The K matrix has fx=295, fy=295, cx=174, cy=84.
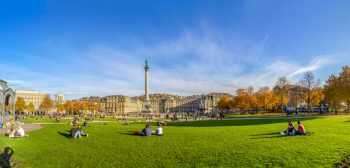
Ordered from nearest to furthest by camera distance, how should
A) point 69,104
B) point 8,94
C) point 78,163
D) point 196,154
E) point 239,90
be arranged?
point 78,163, point 196,154, point 8,94, point 239,90, point 69,104

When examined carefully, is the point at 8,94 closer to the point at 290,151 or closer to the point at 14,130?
the point at 14,130

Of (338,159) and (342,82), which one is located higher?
(342,82)

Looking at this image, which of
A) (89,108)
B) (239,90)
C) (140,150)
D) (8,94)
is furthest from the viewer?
(89,108)

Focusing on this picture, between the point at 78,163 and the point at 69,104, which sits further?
the point at 69,104

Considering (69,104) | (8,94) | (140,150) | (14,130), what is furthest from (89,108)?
(140,150)

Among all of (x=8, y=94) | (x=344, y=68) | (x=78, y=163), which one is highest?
(x=344, y=68)

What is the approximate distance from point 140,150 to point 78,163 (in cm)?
401

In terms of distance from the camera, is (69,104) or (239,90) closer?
(239,90)

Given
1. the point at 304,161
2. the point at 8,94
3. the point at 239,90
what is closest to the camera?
the point at 304,161

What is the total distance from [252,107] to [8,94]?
80219 millimetres

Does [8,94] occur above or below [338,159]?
above

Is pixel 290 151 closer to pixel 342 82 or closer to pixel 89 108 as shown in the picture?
pixel 342 82

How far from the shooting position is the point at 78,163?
46.5 feet

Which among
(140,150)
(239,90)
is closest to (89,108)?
(239,90)
